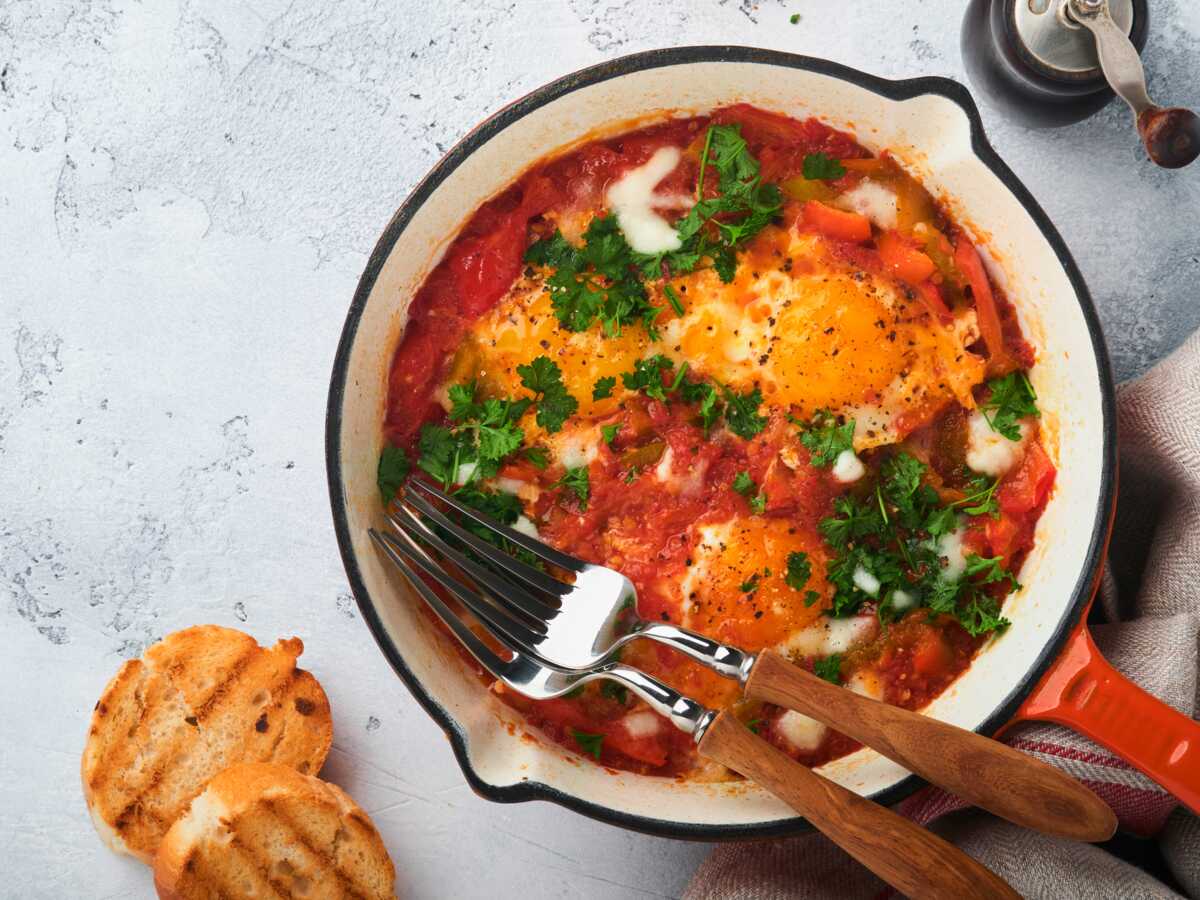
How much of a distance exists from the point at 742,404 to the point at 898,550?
64cm

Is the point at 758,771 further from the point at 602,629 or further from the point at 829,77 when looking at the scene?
the point at 829,77

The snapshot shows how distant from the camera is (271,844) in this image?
3.21 metres

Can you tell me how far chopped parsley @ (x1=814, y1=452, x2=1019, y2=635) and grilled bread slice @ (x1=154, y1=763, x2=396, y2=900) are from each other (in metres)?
1.62

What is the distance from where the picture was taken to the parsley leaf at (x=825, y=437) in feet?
10.0

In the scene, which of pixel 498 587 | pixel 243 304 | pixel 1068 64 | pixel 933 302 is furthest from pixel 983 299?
pixel 243 304

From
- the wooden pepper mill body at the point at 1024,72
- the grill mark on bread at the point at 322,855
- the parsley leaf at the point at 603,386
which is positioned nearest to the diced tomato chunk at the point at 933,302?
the wooden pepper mill body at the point at 1024,72

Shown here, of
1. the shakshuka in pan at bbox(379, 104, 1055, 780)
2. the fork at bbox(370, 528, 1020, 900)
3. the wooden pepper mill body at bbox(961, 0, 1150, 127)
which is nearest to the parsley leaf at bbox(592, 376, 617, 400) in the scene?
the shakshuka in pan at bbox(379, 104, 1055, 780)

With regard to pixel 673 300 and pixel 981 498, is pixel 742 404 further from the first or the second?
pixel 981 498

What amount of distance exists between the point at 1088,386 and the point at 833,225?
849 millimetres

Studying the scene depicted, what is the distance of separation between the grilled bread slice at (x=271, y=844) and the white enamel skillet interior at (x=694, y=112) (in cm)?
58

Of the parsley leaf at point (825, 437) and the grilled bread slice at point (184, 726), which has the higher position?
the parsley leaf at point (825, 437)

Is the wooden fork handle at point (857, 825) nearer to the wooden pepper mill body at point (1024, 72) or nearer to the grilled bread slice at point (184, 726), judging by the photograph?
the grilled bread slice at point (184, 726)

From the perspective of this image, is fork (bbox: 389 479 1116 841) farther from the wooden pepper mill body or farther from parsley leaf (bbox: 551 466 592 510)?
the wooden pepper mill body

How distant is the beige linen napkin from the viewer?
9.89 ft
